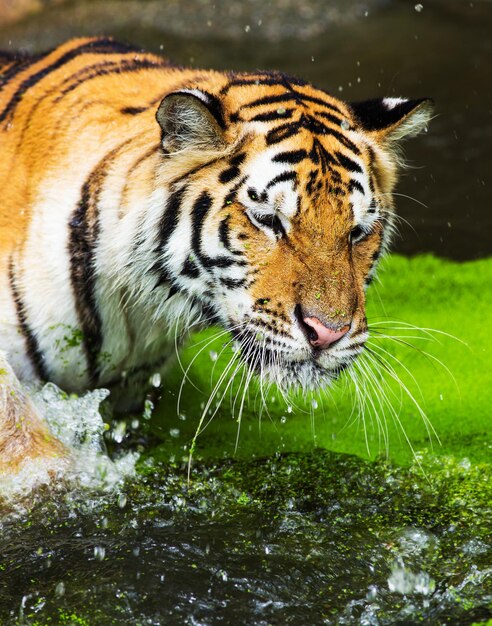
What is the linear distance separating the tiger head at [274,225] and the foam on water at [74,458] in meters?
0.45

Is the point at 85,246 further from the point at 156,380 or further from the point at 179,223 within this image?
the point at 156,380

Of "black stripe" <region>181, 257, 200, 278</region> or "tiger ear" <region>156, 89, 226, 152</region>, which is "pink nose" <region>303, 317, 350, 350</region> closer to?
"black stripe" <region>181, 257, 200, 278</region>

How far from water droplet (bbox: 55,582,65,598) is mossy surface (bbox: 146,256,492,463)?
66 centimetres

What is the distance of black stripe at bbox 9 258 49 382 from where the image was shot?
2.41m

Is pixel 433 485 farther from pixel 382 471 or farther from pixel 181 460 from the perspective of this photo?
pixel 181 460

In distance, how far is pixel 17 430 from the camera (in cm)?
234

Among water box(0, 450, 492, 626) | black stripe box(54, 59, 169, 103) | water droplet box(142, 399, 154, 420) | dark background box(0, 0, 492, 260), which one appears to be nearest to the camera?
water box(0, 450, 492, 626)

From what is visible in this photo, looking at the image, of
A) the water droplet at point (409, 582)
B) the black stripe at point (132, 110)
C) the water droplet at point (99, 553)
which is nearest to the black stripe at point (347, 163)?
the black stripe at point (132, 110)

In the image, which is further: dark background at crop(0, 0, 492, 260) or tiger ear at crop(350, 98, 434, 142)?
dark background at crop(0, 0, 492, 260)

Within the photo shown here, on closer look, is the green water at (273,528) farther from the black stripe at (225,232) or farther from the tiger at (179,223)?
the black stripe at (225,232)

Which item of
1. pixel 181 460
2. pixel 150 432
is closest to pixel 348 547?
pixel 181 460

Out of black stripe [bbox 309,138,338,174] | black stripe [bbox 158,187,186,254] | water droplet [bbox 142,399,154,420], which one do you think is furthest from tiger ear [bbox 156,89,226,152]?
water droplet [bbox 142,399,154,420]

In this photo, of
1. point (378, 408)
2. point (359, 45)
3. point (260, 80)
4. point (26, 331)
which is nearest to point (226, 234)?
point (260, 80)

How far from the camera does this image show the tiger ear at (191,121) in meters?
2.13
